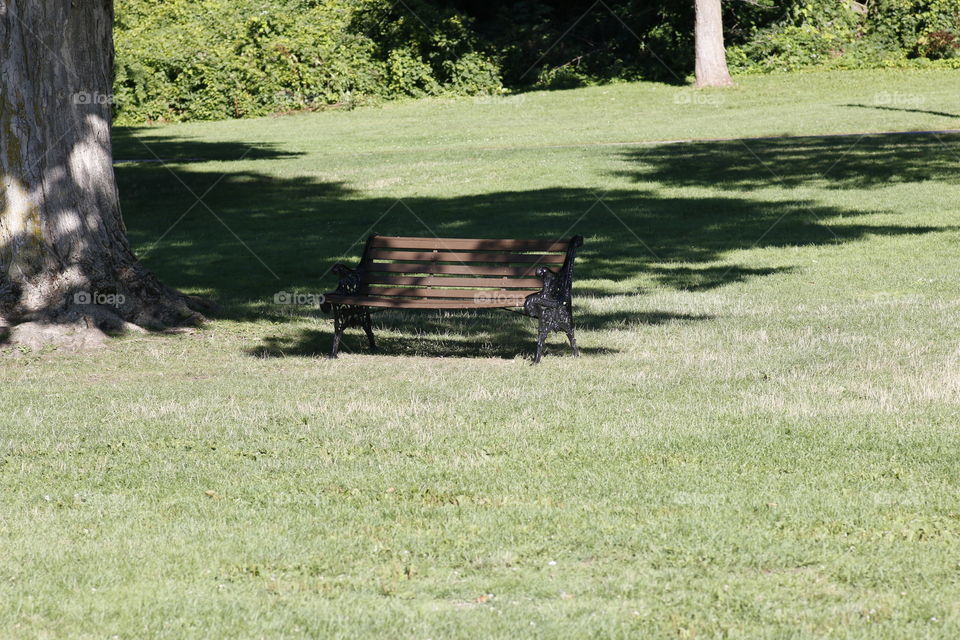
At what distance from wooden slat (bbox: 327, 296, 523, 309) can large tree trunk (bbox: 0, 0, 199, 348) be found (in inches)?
85.1

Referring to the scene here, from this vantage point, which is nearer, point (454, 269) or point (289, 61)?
point (454, 269)

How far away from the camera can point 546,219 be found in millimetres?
19625

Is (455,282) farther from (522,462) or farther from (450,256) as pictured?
(522,462)

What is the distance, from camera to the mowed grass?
4.87m

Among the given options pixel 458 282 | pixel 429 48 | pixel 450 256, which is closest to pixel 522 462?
pixel 458 282

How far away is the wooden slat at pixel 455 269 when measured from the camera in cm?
1022

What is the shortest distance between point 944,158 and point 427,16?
783 inches

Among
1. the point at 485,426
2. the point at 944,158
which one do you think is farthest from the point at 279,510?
the point at 944,158

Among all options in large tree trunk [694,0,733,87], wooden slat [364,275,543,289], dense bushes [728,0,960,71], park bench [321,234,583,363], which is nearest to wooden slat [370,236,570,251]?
park bench [321,234,583,363]

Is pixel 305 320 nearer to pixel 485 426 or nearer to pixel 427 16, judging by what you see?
pixel 485 426

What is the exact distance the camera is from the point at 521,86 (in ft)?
129

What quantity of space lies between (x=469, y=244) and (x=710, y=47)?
26.5 metres

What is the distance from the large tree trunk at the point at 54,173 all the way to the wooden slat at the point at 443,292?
2367 mm

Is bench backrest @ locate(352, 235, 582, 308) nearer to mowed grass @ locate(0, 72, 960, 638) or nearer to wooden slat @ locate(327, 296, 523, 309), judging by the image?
wooden slat @ locate(327, 296, 523, 309)
